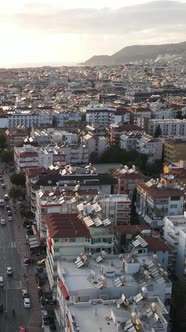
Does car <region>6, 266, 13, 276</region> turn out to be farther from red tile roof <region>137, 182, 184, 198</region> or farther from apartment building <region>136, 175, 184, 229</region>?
red tile roof <region>137, 182, 184, 198</region>

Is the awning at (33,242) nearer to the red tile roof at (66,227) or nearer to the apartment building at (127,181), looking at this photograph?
the red tile roof at (66,227)

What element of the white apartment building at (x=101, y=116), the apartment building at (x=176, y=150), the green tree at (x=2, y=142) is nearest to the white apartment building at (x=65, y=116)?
the white apartment building at (x=101, y=116)

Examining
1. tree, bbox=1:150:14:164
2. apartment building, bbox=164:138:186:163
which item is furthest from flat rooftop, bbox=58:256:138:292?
tree, bbox=1:150:14:164

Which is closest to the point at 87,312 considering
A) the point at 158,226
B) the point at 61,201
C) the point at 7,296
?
the point at 7,296

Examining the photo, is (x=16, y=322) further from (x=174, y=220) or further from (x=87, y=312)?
(x=174, y=220)

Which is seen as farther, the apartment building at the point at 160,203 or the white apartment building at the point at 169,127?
the white apartment building at the point at 169,127
